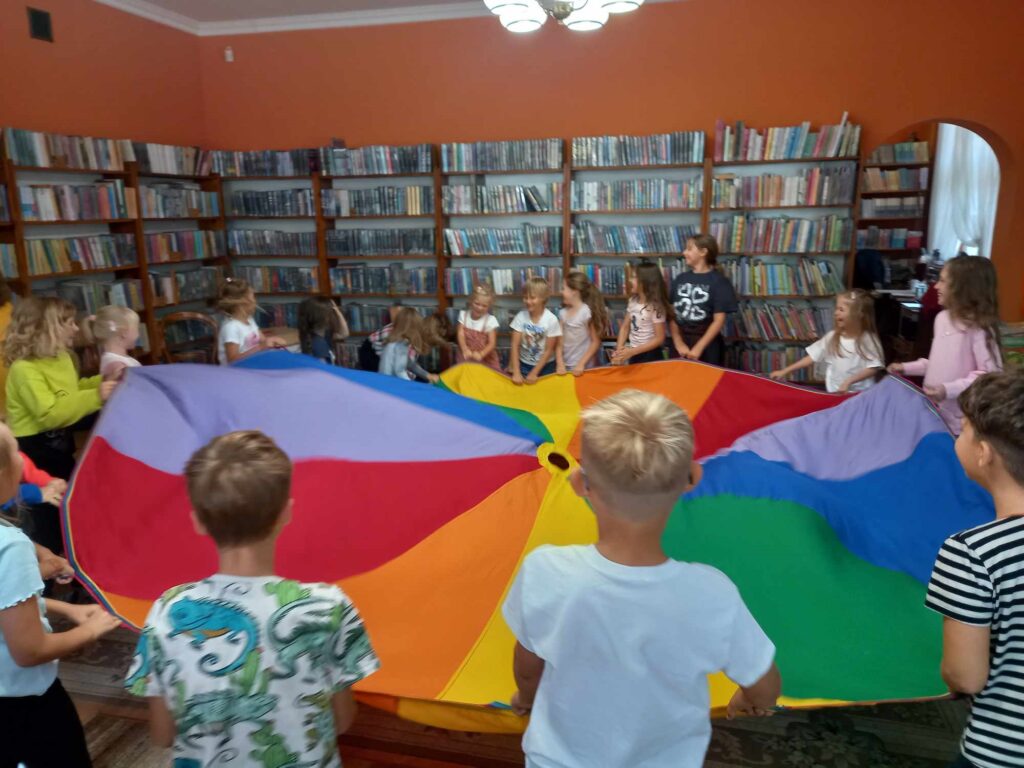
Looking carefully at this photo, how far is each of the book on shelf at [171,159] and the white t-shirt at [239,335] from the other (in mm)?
2391

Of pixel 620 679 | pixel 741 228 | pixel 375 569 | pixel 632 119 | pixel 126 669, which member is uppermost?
pixel 632 119

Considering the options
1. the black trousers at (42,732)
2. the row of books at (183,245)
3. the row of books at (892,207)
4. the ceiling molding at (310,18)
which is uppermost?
the ceiling molding at (310,18)

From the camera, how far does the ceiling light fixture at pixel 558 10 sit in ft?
10.9

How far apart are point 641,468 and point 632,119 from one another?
16.9 ft

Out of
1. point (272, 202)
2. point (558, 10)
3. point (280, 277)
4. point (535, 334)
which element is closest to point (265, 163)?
point (272, 202)

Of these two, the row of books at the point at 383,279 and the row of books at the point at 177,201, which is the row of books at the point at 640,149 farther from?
the row of books at the point at 177,201

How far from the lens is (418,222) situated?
6164 millimetres

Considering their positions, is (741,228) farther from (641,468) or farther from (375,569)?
(641,468)

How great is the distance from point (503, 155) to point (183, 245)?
2.79 metres

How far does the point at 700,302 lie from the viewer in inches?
171

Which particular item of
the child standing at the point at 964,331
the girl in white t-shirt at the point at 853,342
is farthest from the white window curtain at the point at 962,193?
the child standing at the point at 964,331

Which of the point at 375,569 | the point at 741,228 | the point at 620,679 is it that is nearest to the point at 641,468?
the point at 620,679

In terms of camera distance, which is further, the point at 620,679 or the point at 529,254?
the point at 529,254

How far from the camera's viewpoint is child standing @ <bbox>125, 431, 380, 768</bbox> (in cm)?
109
